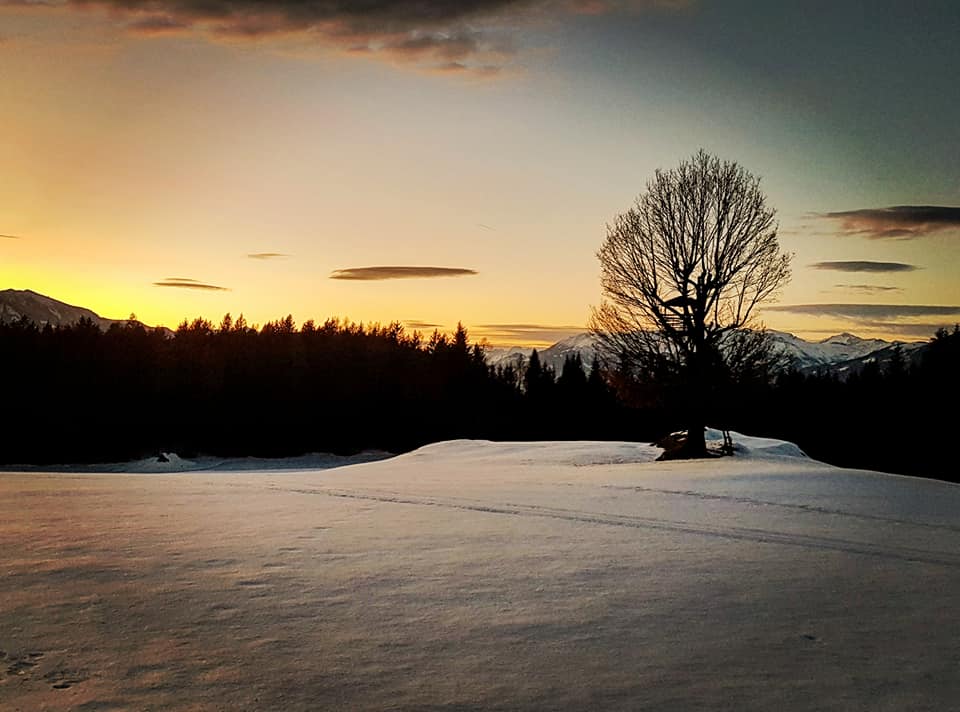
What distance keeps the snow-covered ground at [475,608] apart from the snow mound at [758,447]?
48.2ft

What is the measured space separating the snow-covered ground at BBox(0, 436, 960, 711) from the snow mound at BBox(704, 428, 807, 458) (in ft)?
48.2

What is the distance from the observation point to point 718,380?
86.4 ft

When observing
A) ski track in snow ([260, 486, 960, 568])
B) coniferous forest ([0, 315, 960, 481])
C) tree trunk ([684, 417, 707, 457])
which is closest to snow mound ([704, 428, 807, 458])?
tree trunk ([684, 417, 707, 457])

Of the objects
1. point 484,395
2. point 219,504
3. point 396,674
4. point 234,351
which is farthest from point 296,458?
point 396,674

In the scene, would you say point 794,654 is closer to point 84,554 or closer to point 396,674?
point 396,674

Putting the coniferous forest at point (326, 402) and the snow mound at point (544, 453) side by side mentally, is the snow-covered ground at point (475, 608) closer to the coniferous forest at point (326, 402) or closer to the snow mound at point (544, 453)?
the snow mound at point (544, 453)

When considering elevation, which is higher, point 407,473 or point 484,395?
point 484,395

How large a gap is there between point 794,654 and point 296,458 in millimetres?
57261

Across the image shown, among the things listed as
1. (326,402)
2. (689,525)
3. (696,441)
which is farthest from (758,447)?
(326,402)

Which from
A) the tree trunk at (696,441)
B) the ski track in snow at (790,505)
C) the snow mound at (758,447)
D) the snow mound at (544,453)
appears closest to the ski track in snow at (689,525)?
the ski track in snow at (790,505)

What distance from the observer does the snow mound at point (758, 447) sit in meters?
27.5

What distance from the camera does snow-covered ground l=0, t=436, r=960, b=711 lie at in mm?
4973

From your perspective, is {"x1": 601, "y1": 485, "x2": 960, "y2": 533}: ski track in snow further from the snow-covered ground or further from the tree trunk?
the tree trunk

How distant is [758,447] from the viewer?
29.4 meters
